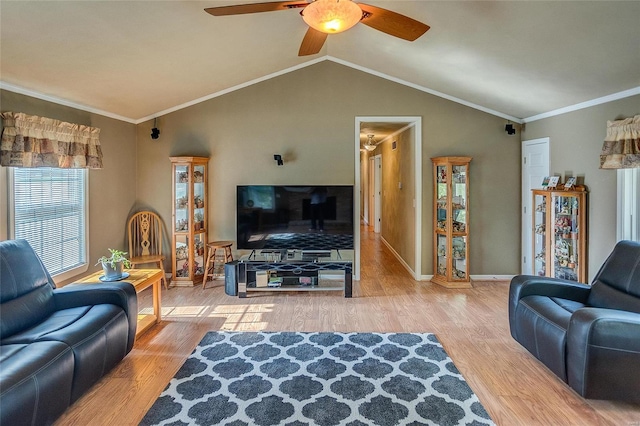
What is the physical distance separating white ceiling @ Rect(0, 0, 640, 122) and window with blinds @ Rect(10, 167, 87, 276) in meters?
0.80

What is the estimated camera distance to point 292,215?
4.87m

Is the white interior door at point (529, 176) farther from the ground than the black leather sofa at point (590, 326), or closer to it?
farther from the ground

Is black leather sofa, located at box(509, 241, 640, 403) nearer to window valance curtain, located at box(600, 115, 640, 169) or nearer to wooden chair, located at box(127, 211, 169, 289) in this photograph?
window valance curtain, located at box(600, 115, 640, 169)

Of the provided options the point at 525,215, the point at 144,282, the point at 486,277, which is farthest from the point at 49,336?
the point at 525,215

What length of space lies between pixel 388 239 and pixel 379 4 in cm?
535

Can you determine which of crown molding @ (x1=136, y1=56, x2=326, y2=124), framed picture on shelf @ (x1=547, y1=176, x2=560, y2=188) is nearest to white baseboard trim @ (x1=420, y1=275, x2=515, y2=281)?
framed picture on shelf @ (x1=547, y1=176, x2=560, y2=188)

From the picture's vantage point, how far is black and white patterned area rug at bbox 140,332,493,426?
7.21 feet

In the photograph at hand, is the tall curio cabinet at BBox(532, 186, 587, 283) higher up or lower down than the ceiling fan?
lower down

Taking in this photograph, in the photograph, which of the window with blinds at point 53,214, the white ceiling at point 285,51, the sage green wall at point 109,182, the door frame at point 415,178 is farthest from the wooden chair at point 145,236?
the door frame at point 415,178

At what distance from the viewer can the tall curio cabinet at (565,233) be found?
3.88 meters

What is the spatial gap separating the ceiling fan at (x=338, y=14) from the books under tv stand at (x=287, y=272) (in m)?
2.84

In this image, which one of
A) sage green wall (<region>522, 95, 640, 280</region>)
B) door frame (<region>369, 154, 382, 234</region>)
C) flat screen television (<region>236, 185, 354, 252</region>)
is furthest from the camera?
door frame (<region>369, 154, 382, 234</region>)

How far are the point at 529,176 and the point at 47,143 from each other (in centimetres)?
565

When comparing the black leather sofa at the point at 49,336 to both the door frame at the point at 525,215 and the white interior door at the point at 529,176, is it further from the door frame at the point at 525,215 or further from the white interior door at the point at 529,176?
the door frame at the point at 525,215
